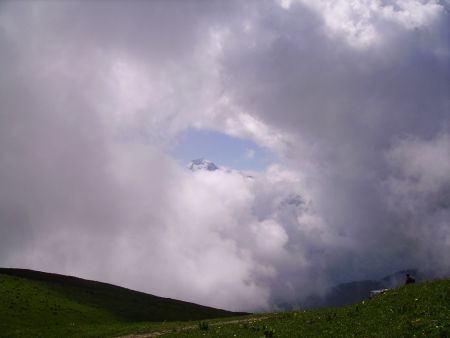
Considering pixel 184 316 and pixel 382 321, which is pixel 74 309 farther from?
pixel 382 321

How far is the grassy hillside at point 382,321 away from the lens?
2372 centimetres

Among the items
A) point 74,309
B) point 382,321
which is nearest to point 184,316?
point 74,309

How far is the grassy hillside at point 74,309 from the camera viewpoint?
159ft

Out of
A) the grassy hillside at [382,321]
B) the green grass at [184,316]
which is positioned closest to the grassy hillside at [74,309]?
the green grass at [184,316]

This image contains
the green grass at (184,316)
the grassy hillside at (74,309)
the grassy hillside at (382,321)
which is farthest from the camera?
the grassy hillside at (74,309)

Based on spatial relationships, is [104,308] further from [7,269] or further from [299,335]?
[299,335]

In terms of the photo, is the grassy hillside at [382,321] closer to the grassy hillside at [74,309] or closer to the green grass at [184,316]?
the green grass at [184,316]

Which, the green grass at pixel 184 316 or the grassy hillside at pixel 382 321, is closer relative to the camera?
the grassy hillside at pixel 382 321

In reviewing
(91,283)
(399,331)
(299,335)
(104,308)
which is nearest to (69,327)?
(104,308)

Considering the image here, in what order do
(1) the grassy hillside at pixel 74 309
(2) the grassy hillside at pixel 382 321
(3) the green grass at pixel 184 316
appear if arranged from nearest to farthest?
(2) the grassy hillside at pixel 382 321
(3) the green grass at pixel 184 316
(1) the grassy hillside at pixel 74 309

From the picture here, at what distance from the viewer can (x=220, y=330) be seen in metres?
35.4

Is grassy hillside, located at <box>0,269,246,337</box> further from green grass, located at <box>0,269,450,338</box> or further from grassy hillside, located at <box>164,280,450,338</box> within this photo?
grassy hillside, located at <box>164,280,450,338</box>

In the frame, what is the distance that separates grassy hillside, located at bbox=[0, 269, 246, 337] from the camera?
48406 millimetres

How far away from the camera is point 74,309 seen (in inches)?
2410
